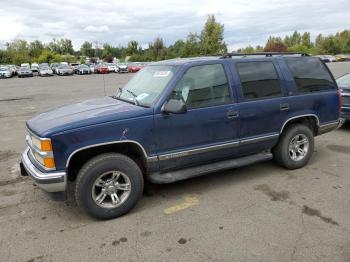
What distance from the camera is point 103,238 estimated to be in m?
3.30

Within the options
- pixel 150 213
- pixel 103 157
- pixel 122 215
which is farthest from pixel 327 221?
pixel 103 157

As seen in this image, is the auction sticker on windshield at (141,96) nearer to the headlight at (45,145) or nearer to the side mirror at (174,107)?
the side mirror at (174,107)

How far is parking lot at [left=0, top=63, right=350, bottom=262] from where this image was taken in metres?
3.02

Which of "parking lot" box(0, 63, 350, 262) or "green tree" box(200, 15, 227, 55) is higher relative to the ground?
"green tree" box(200, 15, 227, 55)

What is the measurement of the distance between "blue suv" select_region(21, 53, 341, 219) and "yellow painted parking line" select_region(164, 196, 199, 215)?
1.14 ft

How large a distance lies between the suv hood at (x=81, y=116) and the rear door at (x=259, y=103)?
57.3 inches


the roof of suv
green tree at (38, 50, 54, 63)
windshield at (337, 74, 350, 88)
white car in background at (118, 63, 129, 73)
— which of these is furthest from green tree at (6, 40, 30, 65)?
the roof of suv

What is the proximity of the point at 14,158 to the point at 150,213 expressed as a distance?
3487 mm

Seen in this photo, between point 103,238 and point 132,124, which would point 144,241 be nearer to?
point 103,238

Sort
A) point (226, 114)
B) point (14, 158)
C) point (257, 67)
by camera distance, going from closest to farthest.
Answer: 1. point (226, 114)
2. point (257, 67)
3. point (14, 158)

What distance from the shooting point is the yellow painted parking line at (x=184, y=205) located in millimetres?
3834

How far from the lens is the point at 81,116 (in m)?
3.62

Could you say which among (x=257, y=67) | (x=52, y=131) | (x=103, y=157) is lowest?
(x=103, y=157)

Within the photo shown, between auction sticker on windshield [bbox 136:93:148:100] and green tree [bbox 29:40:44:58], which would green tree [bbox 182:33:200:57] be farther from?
auction sticker on windshield [bbox 136:93:148:100]
